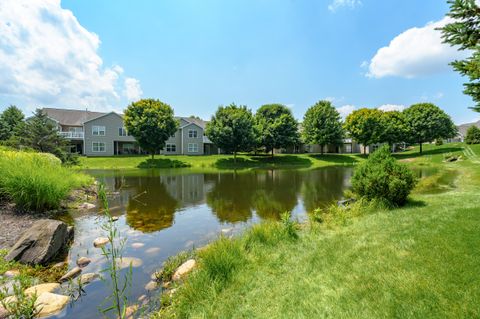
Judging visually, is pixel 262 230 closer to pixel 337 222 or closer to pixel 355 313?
pixel 337 222

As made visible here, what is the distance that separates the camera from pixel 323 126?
43469 mm

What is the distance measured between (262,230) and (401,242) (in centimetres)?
287

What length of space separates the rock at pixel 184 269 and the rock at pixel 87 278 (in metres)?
1.59

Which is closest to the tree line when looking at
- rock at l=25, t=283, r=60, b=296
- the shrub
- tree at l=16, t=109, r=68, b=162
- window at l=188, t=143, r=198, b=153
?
window at l=188, t=143, r=198, b=153

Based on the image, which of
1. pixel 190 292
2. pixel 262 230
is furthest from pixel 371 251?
pixel 190 292

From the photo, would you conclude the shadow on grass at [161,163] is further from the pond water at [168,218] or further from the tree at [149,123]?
the pond water at [168,218]

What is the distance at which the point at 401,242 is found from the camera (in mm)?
4934

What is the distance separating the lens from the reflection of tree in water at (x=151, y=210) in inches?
344

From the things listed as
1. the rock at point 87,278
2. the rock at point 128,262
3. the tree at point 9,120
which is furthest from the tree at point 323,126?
the tree at point 9,120

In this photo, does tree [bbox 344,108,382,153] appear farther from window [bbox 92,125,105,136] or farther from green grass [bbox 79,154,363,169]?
window [bbox 92,125,105,136]

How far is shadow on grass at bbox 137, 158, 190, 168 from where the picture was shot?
32531mm

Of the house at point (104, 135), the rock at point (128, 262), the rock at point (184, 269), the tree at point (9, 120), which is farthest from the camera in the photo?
the house at point (104, 135)

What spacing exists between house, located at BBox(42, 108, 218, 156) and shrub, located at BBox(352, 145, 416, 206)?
34.9 metres

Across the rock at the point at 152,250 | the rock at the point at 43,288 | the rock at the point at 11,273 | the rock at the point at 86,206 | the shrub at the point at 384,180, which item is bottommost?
the rock at the point at 152,250
